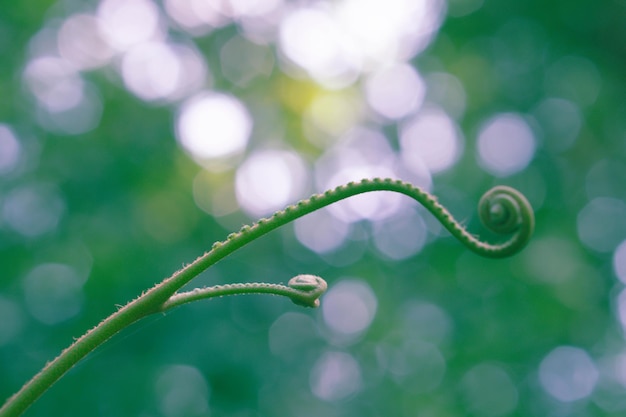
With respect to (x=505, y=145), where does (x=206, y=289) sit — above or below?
above

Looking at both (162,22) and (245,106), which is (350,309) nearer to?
(245,106)

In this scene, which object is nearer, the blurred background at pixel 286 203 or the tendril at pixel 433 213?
the tendril at pixel 433 213

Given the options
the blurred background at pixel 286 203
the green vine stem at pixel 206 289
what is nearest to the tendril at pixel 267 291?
the green vine stem at pixel 206 289

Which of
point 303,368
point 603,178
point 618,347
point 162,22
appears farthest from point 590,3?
point 303,368

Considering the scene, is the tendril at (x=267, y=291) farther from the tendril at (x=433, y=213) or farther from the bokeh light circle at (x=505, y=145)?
the bokeh light circle at (x=505, y=145)

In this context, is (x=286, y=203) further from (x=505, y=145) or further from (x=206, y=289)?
(x=206, y=289)

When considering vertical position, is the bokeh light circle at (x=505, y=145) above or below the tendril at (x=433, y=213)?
below

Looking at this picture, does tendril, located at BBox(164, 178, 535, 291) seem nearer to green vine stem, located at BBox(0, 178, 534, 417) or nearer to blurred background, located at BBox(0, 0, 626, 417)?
green vine stem, located at BBox(0, 178, 534, 417)

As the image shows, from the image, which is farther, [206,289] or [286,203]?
[286,203]

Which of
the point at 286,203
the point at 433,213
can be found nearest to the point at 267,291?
the point at 433,213
